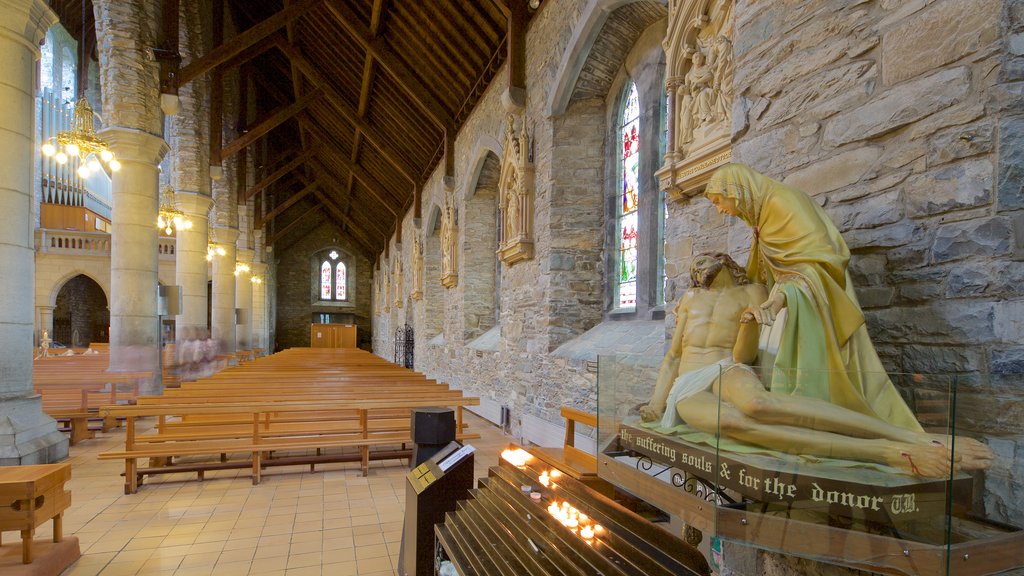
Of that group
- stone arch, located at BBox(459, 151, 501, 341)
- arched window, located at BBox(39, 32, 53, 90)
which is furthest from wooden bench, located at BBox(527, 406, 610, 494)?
arched window, located at BBox(39, 32, 53, 90)

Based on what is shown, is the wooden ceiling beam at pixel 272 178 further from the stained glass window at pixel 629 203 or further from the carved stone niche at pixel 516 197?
the stained glass window at pixel 629 203

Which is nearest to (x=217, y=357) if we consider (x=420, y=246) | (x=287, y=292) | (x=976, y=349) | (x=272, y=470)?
(x=420, y=246)

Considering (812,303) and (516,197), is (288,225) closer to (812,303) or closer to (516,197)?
(516,197)

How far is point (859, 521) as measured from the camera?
1.26 m

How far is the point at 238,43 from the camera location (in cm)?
941

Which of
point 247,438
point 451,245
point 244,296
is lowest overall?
point 247,438

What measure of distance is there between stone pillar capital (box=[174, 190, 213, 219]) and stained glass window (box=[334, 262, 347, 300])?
647 inches

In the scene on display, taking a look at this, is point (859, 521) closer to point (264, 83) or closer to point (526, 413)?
point (526, 413)

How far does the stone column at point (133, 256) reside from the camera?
7.45m

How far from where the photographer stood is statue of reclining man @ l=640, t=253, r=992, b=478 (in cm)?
130

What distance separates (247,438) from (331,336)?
16.6 metres

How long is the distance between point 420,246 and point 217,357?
16.5 feet

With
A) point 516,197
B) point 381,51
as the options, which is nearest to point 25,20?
point 516,197

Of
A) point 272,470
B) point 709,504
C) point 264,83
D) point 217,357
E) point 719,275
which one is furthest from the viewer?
point 264,83
